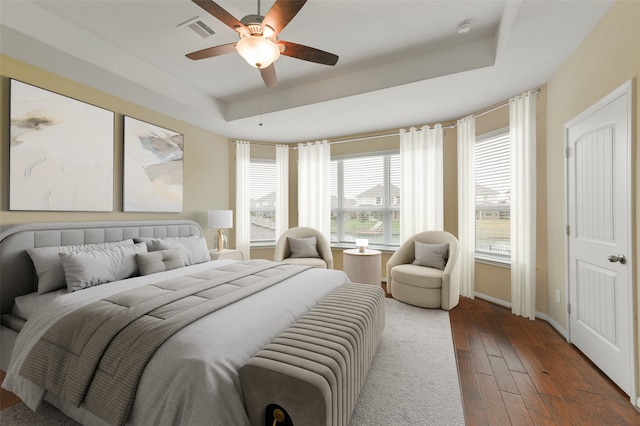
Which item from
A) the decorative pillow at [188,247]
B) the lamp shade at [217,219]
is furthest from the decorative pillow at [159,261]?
the lamp shade at [217,219]

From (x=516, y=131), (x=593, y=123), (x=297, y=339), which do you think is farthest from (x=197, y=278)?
(x=516, y=131)

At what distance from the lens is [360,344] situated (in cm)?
173

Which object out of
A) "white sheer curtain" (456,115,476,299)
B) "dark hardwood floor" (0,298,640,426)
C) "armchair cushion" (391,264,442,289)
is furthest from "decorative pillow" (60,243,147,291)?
"white sheer curtain" (456,115,476,299)

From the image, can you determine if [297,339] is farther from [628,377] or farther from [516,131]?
[516,131]

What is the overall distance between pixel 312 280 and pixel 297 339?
100 cm

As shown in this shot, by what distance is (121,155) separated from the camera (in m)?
3.33

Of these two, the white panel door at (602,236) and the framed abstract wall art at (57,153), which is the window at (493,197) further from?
the framed abstract wall art at (57,153)

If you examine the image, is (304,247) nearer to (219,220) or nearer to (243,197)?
(219,220)

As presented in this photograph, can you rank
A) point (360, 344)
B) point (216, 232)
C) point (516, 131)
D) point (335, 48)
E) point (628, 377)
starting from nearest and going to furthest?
point (360, 344)
point (628, 377)
point (335, 48)
point (516, 131)
point (216, 232)

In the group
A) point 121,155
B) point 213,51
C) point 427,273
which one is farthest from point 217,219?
point 427,273

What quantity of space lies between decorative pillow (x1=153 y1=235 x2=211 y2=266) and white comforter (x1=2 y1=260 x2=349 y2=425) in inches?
43.1

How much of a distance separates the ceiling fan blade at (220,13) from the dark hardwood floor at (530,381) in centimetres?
285

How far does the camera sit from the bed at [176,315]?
1216 millimetres

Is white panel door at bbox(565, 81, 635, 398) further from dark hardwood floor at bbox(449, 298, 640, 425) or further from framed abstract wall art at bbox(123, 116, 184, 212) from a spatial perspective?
framed abstract wall art at bbox(123, 116, 184, 212)
